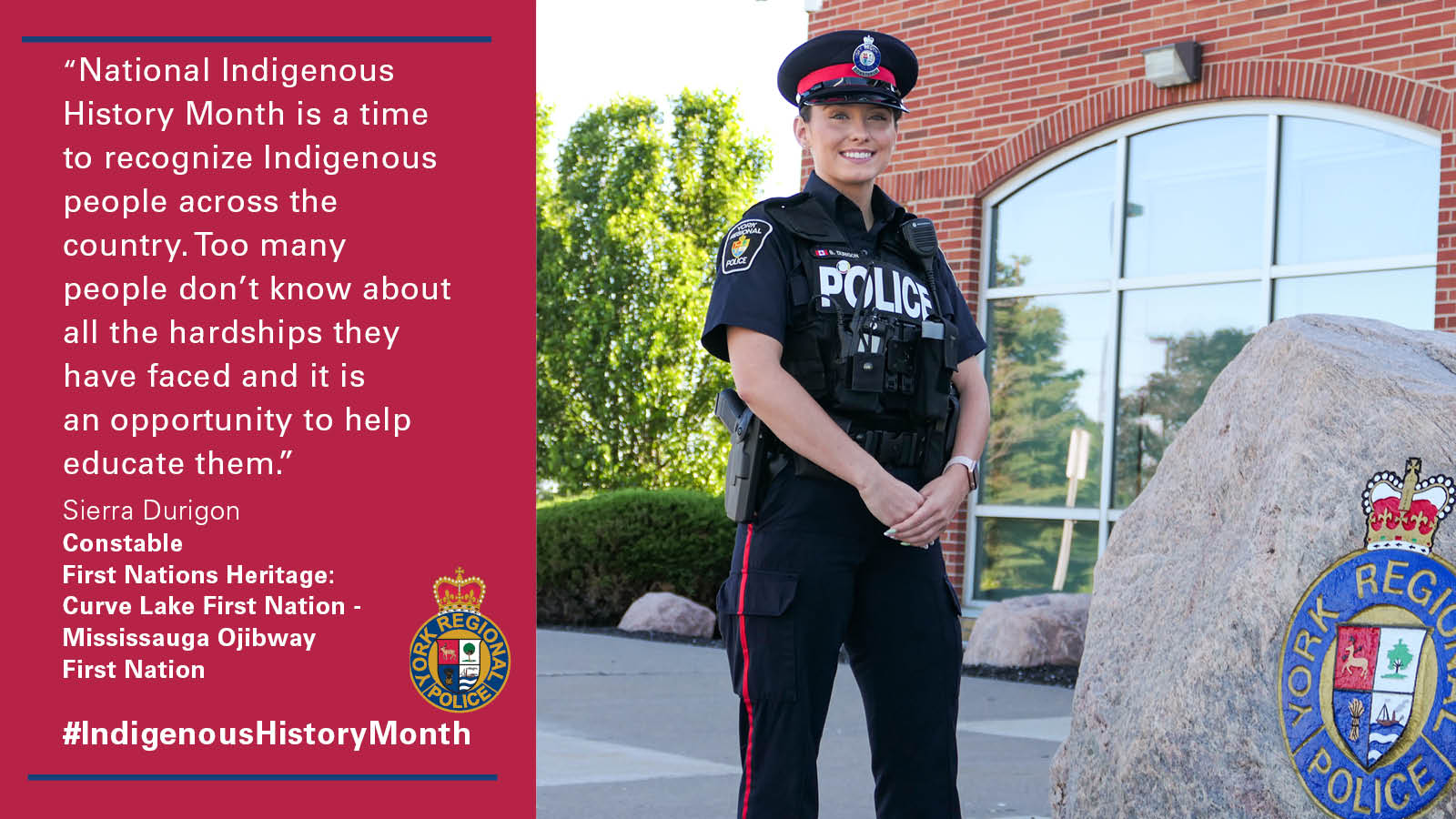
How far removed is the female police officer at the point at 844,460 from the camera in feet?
9.91

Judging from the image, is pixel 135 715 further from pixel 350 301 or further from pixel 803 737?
pixel 803 737

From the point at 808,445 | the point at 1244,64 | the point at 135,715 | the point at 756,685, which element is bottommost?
the point at 135,715

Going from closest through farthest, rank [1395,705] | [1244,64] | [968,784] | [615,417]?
[1395,705] < [968,784] < [1244,64] < [615,417]

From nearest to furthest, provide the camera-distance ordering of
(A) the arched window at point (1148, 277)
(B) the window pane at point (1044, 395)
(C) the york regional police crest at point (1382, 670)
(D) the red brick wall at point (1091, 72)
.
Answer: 1. (C) the york regional police crest at point (1382, 670)
2. (D) the red brick wall at point (1091, 72)
3. (A) the arched window at point (1148, 277)
4. (B) the window pane at point (1044, 395)

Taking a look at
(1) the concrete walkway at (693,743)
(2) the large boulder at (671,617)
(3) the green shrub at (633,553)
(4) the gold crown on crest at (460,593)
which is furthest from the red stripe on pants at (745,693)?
(3) the green shrub at (633,553)

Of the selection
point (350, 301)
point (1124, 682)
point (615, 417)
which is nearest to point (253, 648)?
point (350, 301)

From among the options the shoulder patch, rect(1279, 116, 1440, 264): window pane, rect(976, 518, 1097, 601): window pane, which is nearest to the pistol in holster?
the shoulder patch

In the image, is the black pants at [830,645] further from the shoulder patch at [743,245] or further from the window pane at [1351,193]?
the window pane at [1351,193]

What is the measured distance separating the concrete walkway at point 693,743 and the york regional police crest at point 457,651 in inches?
35.8

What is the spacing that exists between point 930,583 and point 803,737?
41 centimetres

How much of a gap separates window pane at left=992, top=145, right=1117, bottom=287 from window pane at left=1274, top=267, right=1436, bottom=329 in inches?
53.8

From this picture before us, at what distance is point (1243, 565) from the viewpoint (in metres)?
3.64

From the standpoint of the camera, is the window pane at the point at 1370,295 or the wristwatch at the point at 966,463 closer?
the wristwatch at the point at 966,463

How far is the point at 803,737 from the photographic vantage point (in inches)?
119
